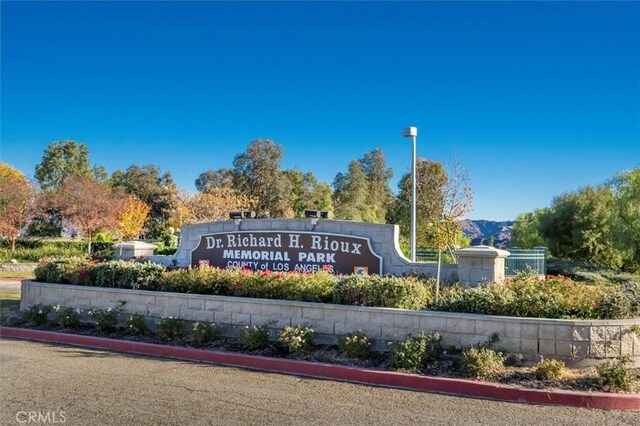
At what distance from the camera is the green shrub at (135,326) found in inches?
416

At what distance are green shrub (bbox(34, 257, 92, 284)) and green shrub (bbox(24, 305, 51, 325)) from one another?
879 mm

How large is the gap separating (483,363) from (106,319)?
739 centimetres

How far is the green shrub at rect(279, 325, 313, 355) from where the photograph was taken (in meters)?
8.59

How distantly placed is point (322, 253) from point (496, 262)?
385 centimetres

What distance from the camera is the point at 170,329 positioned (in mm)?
10016

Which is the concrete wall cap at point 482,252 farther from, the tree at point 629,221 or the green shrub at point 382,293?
the tree at point 629,221

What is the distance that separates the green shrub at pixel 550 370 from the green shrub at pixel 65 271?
960cm

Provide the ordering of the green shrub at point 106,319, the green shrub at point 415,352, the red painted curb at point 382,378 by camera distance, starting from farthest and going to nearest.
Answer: the green shrub at point 106,319
the green shrub at point 415,352
the red painted curb at point 382,378

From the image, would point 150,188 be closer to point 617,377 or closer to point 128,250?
point 128,250

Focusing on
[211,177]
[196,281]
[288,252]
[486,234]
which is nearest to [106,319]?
[196,281]

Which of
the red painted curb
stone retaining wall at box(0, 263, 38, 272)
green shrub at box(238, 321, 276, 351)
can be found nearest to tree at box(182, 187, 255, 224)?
stone retaining wall at box(0, 263, 38, 272)

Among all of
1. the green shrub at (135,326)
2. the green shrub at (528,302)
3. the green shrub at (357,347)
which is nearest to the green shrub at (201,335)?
the green shrub at (135,326)

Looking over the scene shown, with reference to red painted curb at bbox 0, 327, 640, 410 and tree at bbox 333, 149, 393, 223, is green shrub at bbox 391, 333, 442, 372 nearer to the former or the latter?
red painted curb at bbox 0, 327, 640, 410

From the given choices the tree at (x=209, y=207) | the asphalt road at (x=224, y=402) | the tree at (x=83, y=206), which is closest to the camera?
the asphalt road at (x=224, y=402)
